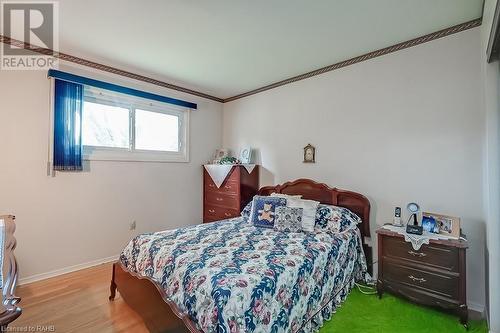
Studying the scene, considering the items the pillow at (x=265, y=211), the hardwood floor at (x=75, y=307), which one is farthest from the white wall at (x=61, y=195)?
the pillow at (x=265, y=211)

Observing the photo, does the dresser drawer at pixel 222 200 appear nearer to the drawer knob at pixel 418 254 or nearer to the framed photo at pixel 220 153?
the framed photo at pixel 220 153

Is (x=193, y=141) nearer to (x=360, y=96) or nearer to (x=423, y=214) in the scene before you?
(x=360, y=96)

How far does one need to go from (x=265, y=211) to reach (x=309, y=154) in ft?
3.49

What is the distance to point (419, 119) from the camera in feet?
8.25

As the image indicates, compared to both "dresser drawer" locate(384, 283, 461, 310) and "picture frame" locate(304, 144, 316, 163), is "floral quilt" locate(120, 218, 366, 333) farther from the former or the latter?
"picture frame" locate(304, 144, 316, 163)

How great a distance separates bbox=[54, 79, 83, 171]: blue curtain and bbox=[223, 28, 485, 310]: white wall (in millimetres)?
2630

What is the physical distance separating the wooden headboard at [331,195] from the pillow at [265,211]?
55 cm

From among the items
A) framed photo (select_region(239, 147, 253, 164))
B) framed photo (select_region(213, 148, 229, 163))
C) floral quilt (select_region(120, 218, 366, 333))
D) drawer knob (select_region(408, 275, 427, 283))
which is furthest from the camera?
framed photo (select_region(213, 148, 229, 163))

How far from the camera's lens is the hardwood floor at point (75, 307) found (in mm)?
1963

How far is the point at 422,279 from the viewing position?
215 centimetres

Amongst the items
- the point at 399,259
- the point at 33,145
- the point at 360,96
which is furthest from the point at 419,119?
the point at 33,145

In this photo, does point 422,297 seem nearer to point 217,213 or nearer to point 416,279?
point 416,279

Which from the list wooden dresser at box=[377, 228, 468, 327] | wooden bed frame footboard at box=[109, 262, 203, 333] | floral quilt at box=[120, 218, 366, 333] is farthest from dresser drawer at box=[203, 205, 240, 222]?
wooden dresser at box=[377, 228, 468, 327]

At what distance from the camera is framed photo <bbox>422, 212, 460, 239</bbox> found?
2152 mm
